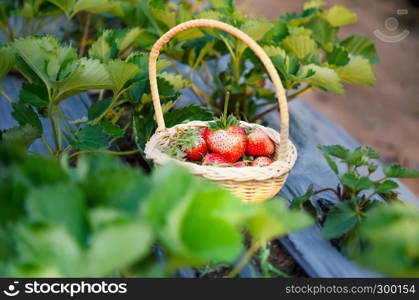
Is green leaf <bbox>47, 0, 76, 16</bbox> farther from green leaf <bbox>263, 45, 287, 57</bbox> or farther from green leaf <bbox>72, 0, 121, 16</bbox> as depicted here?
green leaf <bbox>263, 45, 287, 57</bbox>

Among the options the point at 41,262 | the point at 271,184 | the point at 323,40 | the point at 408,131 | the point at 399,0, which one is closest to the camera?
the point at 41,262

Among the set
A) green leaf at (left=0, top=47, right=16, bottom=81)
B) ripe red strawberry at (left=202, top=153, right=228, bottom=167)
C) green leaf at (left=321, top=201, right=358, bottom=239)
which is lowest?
green leaf at (left=321, top=201, right=358, bottom=239)

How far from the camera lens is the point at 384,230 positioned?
2.05ft

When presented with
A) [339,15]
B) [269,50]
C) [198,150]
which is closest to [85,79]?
[198,150]

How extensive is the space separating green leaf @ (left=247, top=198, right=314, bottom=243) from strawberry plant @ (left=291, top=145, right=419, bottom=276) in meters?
0.08

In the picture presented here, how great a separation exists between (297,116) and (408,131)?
1332mm

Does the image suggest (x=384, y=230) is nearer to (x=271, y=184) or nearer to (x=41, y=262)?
(x=41, y=262)

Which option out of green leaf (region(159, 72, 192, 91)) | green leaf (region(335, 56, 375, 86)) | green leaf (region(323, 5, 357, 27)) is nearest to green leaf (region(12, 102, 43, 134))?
green leaf (region(159, 72, 192, 91))

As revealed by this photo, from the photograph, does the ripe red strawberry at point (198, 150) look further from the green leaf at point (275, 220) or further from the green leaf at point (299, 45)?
the green leaf at point (275, 220)

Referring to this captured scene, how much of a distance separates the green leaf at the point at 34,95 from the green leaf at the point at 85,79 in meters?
0.07

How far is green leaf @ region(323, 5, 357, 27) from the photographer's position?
199cm

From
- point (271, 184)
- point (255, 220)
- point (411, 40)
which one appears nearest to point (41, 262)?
point (255, 220)

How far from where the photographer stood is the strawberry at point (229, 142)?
1.32 meters

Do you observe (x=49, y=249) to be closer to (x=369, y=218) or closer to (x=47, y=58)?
(x=369, y=218)
